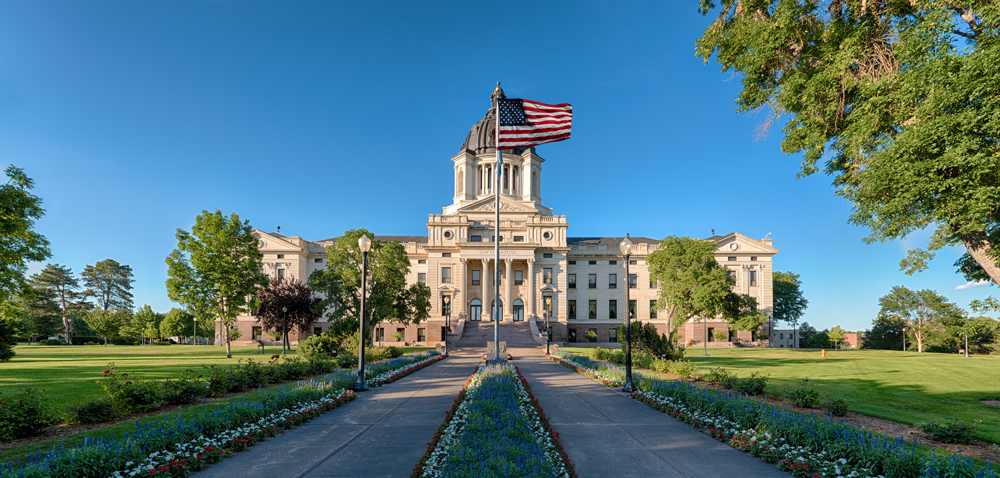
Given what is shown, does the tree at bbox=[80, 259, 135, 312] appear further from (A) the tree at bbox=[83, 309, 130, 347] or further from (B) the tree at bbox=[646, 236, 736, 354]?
(B) the tree at bbox=[646, 236, 736, 354]

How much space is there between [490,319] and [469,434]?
4563 cm

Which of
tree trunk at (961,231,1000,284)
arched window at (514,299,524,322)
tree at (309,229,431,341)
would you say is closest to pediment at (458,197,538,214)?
arched window at (514,299,524,322)

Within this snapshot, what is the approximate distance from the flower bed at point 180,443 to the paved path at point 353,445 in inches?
11.4

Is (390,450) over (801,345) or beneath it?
over

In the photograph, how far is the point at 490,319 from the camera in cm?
5241

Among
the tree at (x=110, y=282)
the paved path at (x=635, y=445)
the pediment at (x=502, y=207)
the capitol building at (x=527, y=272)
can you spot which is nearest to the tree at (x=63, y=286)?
the tree at (x=110, y=282)

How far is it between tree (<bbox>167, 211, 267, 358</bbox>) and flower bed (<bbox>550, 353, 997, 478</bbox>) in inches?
1305

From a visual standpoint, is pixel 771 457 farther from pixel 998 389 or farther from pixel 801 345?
pixel 801 345

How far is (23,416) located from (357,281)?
25.0m

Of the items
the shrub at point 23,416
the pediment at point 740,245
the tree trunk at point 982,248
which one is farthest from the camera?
the pediment at point 740,245

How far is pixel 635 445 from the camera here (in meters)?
8.55

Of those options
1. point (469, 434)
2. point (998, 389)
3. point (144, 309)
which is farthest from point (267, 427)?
point (144, 309)

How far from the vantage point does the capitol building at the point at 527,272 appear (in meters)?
54.9

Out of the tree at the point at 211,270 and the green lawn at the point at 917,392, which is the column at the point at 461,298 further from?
the green lawn at the point at 917,392
